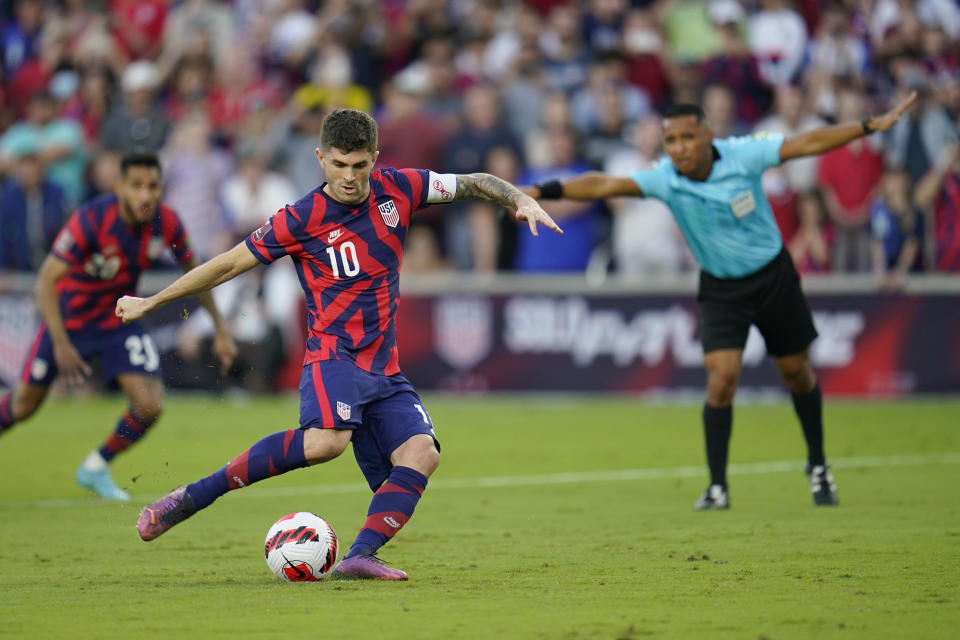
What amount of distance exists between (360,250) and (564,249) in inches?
431

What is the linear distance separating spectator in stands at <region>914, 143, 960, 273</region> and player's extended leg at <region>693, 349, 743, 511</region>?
8.08 meters

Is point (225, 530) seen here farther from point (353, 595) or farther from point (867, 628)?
point (867, 628)

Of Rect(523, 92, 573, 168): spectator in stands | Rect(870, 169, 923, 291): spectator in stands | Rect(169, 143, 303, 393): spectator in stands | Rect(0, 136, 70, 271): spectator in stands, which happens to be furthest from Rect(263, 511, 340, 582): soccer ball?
Rect(0, 136, 70, 271): spectator in stands

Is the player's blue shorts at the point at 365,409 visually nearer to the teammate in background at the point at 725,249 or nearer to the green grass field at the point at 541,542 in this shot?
the green grass field at the point at 541,542

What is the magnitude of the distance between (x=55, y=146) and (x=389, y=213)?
43.5 feet

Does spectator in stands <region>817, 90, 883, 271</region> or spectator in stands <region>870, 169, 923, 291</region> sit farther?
spectator in stands <region>817, 90, 883, 271</region>

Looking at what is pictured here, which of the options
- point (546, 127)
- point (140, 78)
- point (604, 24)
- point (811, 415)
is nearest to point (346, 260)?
point (811, 415)

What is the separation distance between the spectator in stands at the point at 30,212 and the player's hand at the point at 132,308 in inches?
496

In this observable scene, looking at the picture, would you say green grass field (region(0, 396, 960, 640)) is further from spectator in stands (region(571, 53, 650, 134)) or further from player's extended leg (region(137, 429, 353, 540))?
spectator in stands (region(571, 53, 650, 134))

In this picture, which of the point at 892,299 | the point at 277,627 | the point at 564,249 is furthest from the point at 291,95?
the point at 277,627

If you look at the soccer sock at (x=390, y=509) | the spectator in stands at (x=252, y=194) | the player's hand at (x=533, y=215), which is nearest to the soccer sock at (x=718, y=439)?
the soccer sock at (x=390, y=509)

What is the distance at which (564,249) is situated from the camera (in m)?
18.0

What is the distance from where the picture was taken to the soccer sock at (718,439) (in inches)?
381

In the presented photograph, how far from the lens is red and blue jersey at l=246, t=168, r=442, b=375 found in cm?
715
